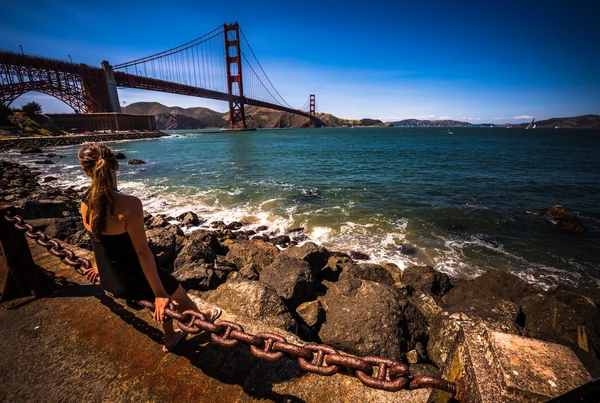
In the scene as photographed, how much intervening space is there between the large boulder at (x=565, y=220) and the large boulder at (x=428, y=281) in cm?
660

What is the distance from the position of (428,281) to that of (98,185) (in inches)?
220

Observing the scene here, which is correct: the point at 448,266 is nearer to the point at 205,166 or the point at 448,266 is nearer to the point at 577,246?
the point at 577,246

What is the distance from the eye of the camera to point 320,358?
4.46 ft

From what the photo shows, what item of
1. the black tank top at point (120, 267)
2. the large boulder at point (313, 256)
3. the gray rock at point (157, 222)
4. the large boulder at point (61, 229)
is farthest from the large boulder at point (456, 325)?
the gray rock at point (157, 222)

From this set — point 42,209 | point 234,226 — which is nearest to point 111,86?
point 42,209

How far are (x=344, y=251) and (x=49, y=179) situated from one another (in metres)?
18.4

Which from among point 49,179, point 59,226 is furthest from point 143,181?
point 59,226

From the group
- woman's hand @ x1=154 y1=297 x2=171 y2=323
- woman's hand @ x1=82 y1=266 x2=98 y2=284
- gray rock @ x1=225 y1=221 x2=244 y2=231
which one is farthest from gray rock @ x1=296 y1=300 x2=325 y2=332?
gray rock @ x1=225 y1=221 x2=244 y2=231

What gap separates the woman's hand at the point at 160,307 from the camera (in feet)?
5.85

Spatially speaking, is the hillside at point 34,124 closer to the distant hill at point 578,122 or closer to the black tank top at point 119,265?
the black tank top at point 119,265

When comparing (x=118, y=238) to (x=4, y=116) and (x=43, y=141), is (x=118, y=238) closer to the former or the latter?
(x=43, y=141)

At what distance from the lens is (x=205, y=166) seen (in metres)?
21.4

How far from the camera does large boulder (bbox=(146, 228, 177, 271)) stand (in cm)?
484

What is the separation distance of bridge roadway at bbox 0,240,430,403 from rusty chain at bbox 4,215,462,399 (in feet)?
1.31
